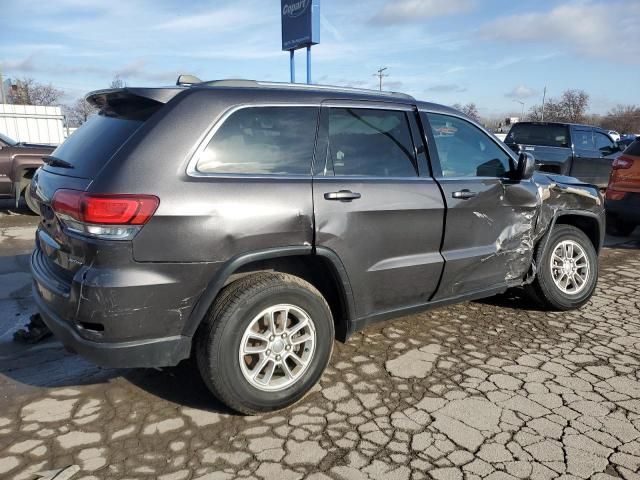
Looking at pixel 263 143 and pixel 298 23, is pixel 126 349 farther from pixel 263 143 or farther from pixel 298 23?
pixel 298 23

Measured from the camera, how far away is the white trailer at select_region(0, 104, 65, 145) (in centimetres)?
1937

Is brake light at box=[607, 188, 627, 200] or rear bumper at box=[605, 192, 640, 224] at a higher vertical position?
brake light at box=[607, 188, 627, 200]

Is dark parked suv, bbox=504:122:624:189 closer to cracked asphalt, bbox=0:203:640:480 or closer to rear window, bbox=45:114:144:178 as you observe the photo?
cracked asphalt, bbox=0:203:640:480

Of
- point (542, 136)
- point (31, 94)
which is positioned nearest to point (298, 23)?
point (542, 136)

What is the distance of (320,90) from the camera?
3254mm

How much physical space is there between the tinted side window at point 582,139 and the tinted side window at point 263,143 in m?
9.94

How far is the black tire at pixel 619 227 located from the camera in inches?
322

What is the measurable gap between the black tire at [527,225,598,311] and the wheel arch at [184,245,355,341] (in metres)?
2.01

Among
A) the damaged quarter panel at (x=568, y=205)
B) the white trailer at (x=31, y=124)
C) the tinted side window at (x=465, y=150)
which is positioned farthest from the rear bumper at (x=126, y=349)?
the white trailer at (x=31, y=124)

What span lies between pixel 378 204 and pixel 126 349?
5.41ft

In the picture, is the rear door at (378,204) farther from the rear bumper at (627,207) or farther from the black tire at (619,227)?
the black tire at (619,227)

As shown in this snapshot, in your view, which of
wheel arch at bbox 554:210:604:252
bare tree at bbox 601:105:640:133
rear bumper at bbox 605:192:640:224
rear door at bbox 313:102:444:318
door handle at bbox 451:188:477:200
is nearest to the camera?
rear door at bbox 313:102:444:318

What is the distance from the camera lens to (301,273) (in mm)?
3186

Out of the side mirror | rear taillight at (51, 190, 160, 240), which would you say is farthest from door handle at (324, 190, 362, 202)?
the side mirror
